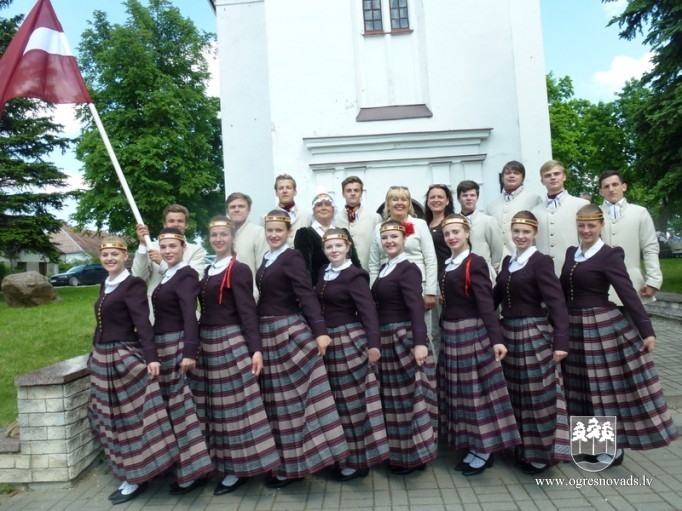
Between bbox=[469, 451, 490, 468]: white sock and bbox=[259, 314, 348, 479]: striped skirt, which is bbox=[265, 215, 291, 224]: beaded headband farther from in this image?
bbox=[469, 451, 490, 468]: white sock

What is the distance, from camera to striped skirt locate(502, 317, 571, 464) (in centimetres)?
421

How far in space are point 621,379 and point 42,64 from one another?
232 inches

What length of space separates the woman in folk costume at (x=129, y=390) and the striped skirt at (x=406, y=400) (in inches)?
63.4

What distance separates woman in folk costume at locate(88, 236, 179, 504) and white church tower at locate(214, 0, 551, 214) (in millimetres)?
6692

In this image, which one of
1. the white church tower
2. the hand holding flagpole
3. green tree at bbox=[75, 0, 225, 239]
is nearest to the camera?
the hand holding flagpole

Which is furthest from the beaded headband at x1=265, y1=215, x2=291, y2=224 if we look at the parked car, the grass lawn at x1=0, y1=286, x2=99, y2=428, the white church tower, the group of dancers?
the parked car

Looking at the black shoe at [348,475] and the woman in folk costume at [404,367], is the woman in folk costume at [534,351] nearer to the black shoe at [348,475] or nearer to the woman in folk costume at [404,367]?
the woman in folk costume at [404,367]

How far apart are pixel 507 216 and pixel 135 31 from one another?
2569cm

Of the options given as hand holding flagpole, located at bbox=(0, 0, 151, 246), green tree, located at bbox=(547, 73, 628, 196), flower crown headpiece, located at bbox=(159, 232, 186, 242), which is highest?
green tree, located at bbox=(547, 73, 628, 196)

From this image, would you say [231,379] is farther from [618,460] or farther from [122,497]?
[618,460]

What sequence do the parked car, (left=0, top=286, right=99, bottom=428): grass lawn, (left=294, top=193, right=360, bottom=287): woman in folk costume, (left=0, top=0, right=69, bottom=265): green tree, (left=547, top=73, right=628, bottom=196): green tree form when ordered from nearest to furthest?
(left=294, top=193, right=360, bottom=287): woman in folk costume → (left=0, top=286, right=99, bottom=428): grass lawn → (left=0, top=0, right=69, bottom=265): green tree → (left=547, top=73, right=628, bottom=196): green tree → the parked car

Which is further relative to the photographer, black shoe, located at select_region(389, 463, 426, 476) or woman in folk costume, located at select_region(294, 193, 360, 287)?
woman in folk costume, located at select_region(294, 193, 360, 287)

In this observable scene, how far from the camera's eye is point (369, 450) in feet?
14.0

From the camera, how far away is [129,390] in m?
4.20
